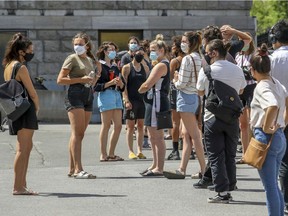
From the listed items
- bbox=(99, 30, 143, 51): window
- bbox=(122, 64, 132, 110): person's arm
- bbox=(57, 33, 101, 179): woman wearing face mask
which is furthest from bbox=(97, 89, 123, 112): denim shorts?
bbox=(99, 30, 143, 51): window

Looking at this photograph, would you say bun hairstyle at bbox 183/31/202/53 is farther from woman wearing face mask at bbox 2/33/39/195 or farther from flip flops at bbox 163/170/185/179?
woman wearing face mask at bbox 2/33/39/195

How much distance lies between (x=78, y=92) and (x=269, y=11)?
164 ft

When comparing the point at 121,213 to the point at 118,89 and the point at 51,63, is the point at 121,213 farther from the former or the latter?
the point at 51,63

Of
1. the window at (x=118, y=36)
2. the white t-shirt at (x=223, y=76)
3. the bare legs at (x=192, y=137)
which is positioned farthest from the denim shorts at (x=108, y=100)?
the window at (x=118, y=36)

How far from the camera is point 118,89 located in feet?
48.2

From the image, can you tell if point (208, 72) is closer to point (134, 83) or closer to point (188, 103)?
point (188, 103)

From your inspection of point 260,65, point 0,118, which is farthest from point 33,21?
point 260,65

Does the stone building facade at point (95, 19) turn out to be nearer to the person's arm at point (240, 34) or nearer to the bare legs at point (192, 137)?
the person's arm at point (240, 34)

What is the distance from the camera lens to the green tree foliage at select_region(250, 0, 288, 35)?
59.4 metres

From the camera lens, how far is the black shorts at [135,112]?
48.7 ft

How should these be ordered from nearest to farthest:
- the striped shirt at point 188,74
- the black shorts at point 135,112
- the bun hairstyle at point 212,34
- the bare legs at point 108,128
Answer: the bun hairstyle at point 212,34 < the striped shirt at point 188,74 < the bare legs at point 108,128 < the black shorts at point 135,112

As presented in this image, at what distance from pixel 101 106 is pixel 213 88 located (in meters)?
4.77

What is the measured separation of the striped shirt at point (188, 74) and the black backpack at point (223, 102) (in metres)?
1.49

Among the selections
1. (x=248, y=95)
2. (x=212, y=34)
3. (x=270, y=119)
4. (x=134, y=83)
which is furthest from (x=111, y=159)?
(x=270, y=119)
